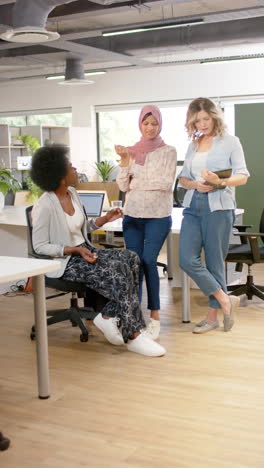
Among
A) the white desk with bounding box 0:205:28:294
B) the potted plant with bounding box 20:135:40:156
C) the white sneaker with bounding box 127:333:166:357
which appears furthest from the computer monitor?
the potted plant with bounding box 20:135:40:156

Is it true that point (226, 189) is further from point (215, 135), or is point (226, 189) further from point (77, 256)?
point (77, 256)

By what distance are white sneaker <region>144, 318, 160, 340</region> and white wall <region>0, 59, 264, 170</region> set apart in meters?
6.12

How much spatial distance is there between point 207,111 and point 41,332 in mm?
1869

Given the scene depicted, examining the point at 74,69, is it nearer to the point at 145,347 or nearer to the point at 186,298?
the point at 186,298

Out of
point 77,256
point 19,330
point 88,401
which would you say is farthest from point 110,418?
point 19,330

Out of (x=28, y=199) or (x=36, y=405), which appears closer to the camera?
(x=36, y=405)

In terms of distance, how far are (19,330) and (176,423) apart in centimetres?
197

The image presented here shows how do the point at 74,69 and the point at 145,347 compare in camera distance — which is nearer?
the point at 145,347

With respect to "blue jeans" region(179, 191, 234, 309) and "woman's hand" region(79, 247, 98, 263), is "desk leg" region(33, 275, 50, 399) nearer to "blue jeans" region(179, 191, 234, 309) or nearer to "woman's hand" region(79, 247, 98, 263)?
A: "woman's hand" region(79, 247, 98, 263)

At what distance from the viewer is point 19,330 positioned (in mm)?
4500

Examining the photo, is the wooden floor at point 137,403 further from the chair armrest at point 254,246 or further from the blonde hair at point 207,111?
the blonde hair at point 207,111

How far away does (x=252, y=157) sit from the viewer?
823 cm

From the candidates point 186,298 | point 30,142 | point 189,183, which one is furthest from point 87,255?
point 30,142

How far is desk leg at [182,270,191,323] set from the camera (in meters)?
4.46
